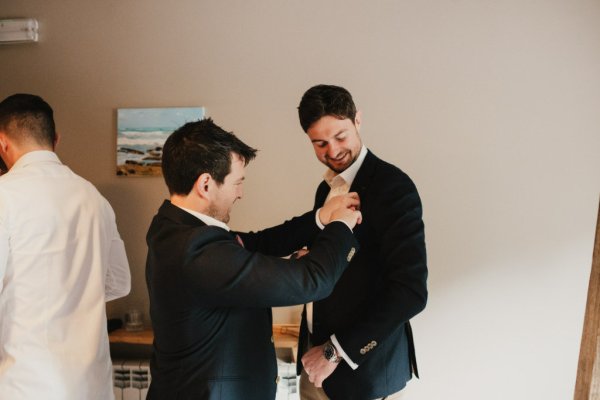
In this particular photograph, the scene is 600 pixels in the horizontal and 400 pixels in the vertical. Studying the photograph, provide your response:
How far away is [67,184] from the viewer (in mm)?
1822

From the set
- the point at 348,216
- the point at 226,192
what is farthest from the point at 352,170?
the point at 226,192

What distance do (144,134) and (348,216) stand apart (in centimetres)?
208

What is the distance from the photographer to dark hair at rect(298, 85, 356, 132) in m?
1.56

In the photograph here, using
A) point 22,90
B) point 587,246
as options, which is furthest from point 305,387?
point 22,90

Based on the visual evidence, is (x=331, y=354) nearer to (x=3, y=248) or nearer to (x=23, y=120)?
(x=3, y=248)

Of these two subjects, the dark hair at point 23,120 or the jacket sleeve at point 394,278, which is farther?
the dark hair at point 23,120

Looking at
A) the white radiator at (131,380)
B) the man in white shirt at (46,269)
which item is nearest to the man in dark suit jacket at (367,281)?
the man in white shirt at (46,269)

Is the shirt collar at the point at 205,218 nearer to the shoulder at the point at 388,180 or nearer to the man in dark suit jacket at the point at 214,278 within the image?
the man in dark suit jacket at the point at 214,278

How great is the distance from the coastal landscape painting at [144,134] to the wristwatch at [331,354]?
1.91 m

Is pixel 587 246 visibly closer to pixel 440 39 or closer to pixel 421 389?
pixel 421 389

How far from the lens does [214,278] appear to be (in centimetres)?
111

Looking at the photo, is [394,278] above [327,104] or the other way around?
the other way around

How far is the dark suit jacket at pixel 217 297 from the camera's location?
3.68 ft

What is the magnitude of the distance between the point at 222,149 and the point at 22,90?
261 cm
